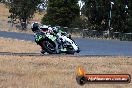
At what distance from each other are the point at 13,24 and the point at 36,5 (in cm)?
468

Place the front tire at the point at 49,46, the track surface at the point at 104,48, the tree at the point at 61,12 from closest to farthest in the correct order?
the front tire at the point at 49,46, the track surface at the point at 104,48, the tree at the point at 61,12

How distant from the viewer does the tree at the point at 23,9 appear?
A: 6025 cm

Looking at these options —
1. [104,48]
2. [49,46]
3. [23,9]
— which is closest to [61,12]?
[23,9]

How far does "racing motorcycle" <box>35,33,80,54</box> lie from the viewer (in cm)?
2100

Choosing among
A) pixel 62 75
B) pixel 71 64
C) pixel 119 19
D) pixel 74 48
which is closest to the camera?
pixel 62 75

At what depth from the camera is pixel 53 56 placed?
20.3 meters

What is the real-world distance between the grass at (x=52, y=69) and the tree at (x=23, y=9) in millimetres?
40584

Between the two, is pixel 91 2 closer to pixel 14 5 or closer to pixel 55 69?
pixel 14 5

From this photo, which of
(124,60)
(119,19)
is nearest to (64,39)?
(124,60)

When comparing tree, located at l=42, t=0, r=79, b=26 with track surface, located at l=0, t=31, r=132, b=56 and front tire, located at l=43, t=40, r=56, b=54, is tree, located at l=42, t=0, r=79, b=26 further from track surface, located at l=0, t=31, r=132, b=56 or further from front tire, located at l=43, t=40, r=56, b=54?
front tire, located at l=43, t=40, r=56, b=54

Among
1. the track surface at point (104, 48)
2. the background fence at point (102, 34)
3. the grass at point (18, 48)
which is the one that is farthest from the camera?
the background fence at point (102, 34)

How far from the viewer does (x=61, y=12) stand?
189ft

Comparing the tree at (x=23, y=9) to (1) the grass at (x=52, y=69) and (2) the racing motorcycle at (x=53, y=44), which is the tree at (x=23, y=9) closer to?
(2) the racing motorcycle at (x=53, y=44)

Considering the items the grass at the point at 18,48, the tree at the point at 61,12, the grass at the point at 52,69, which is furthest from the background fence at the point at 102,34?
the grass at the point at 52,69
